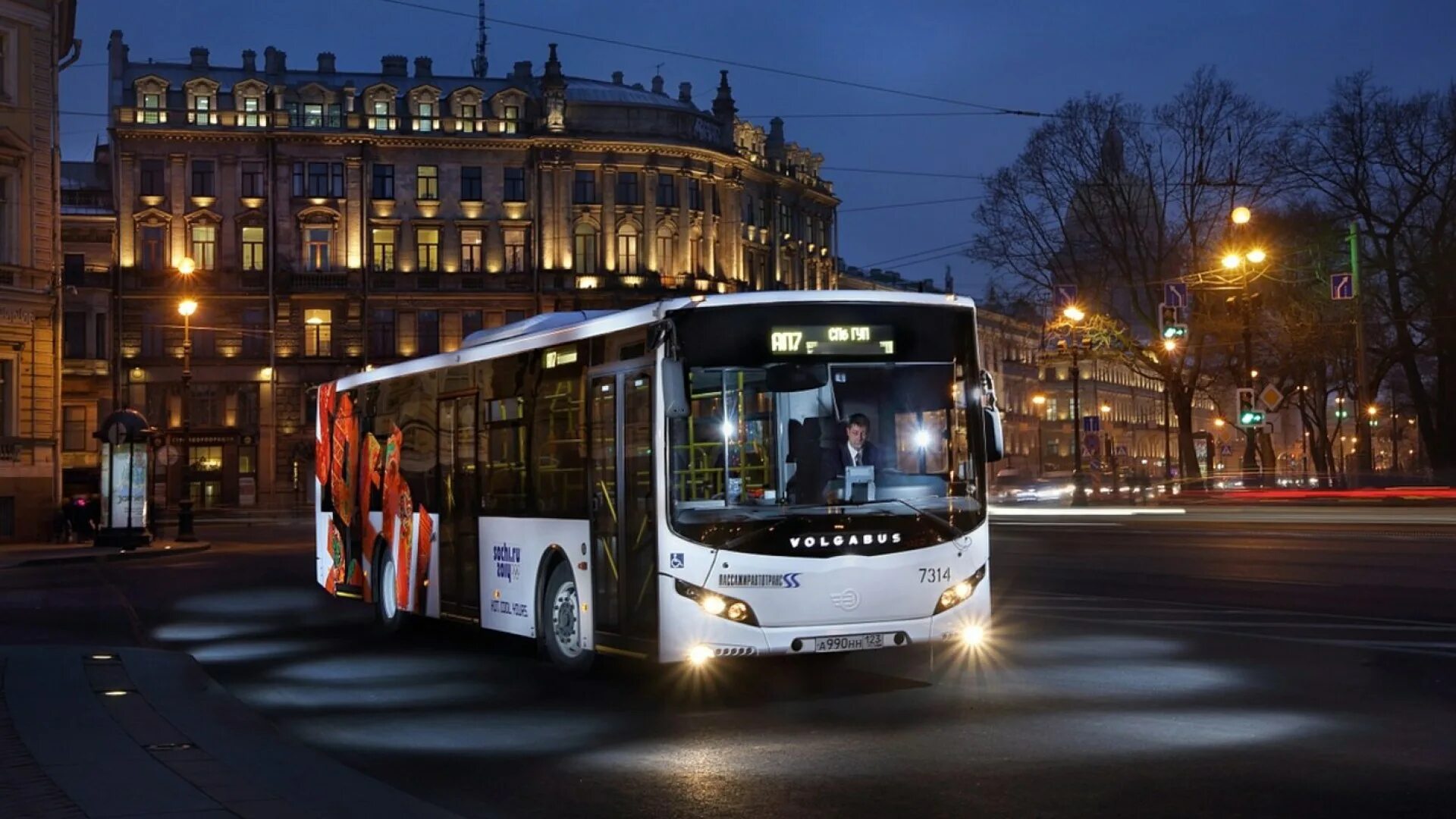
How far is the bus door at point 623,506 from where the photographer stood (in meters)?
12.4

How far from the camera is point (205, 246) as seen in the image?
8219 cm

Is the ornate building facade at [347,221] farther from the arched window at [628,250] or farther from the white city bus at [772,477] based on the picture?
the white city bus at [772,477]

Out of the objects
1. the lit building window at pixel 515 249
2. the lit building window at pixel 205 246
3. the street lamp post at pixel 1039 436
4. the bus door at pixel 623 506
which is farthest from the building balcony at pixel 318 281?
the bus door at pixel 623 506

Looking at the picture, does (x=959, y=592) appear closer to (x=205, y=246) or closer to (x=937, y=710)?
(x=937, y=710)

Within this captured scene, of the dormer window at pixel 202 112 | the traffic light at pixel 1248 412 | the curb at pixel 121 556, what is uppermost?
the dormer window at pixel 202 112

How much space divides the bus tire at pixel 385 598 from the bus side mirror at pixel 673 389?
708 cm

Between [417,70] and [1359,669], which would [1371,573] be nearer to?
[1359,669]

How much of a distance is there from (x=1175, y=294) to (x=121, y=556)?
28.3 m

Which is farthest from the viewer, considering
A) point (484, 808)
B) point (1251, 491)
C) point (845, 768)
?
point (1251, 491)

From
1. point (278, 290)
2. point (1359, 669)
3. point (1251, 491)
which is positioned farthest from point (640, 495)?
point (278, 290)

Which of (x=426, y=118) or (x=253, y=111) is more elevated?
(x=426, y=118)

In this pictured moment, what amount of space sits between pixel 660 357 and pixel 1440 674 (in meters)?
6.17

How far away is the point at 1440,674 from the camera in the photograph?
12.5m

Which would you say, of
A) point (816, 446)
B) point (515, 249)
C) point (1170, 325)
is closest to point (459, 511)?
point (816, 446)
